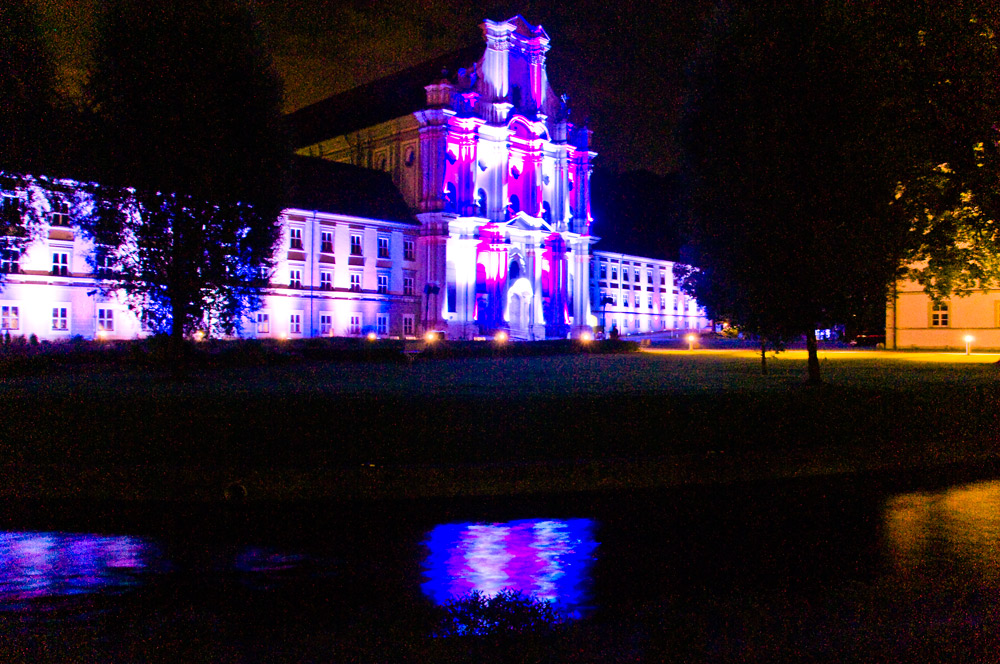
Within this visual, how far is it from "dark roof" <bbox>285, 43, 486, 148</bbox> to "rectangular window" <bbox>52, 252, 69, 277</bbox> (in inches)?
924

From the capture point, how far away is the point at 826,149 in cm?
2106

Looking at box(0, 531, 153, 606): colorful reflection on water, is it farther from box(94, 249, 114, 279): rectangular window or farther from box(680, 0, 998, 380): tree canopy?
box(94, 249, 114, 279): rectangular window

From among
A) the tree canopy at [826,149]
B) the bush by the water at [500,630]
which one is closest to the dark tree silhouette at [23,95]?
the tree canopy at [826,149]

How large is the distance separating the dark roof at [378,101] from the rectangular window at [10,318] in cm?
2752

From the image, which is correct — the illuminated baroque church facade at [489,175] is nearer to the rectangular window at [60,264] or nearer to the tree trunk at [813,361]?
the rectangular window at [60,264]

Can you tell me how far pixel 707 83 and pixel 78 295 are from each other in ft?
137

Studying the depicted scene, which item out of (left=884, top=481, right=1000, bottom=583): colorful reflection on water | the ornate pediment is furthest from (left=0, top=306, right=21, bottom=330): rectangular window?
(left=884, top=481, right=1000, bottom=583): colorful reflection on water

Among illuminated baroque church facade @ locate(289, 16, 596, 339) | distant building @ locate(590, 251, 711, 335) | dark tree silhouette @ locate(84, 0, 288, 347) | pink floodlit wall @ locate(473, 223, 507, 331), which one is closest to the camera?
dark tree silhouette @ locate(84, 0, 288, 347)

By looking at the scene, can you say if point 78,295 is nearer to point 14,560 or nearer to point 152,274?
point 152,274

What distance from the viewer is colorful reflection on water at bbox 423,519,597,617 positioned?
6520 millimetres

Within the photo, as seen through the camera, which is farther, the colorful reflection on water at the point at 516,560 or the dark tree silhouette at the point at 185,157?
the dark tree silhouette at the point at 185,157

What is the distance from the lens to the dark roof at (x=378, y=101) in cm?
7538

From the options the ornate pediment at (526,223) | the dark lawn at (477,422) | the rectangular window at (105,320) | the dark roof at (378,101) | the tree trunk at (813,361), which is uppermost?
the dark roof at (378,101)

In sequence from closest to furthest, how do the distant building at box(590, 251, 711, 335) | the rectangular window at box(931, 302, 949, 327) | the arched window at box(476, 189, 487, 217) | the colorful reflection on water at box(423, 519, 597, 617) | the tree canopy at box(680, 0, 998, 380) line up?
the colorful reflection on water at box(423, 519, 597, 617), the tree canopy at box(680, 0, 998, 380), the rectangular window at box(931, 302, 949, 327), the arched window at box(476, 189, 487, 217), the distant building at box(590, 251, 711, 335)
